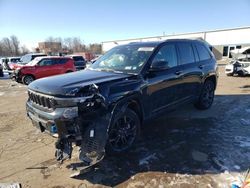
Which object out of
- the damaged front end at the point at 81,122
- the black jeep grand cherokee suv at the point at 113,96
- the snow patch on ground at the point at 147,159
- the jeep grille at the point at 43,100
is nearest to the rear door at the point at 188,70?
the black jeep grand cherokee suv at the point at 113,96

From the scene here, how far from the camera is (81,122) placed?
338 centimetres

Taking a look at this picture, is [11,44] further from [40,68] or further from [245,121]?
[245,121]

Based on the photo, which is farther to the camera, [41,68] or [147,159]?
[41,68]

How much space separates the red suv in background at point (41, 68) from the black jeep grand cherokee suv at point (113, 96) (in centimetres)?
A: 995

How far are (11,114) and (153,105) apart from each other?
488cm

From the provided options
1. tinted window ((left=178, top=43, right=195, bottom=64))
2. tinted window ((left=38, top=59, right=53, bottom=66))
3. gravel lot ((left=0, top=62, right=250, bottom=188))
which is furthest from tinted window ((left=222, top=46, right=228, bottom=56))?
tinted window ((left=178, top=43, right=195, bottom=64))

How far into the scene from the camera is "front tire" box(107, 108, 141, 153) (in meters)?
3.79

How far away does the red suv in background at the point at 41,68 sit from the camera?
44.8ft

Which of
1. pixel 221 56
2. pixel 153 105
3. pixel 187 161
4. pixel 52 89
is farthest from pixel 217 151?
pixel 221 56

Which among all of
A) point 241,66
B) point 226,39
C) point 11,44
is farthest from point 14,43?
point 241,66

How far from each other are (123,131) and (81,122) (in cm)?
90

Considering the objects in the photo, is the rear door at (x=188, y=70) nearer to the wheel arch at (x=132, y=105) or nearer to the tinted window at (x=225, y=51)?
the wheel arch at (x=132, y=105)

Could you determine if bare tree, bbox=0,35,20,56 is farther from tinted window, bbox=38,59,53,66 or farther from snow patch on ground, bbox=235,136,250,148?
snow patch on ground, bbox=235,136,250,148

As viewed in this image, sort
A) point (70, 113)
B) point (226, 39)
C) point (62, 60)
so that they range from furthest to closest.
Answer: point (226, 39) < point (62, 60) < point (70, 113)
